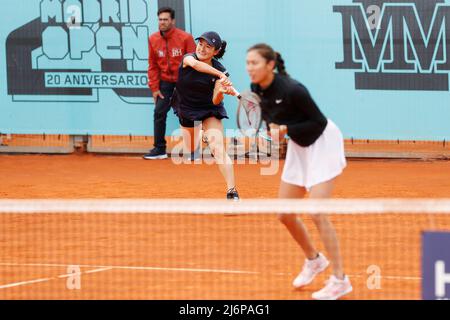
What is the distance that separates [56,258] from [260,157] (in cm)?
674

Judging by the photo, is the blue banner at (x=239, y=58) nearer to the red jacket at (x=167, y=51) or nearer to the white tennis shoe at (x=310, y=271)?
the red jacket at (x=167, y=51)

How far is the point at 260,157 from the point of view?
1512 centimetres

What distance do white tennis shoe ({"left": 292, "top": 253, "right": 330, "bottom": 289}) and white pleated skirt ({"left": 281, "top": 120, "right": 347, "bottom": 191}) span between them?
0.56 metres

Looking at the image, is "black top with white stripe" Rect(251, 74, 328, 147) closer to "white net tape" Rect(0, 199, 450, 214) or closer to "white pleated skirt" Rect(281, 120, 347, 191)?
"white pleated skirt" Rect(281, 120, 347, 191)

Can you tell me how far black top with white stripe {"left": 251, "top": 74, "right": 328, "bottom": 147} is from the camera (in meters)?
7.00

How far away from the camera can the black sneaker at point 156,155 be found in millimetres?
15258

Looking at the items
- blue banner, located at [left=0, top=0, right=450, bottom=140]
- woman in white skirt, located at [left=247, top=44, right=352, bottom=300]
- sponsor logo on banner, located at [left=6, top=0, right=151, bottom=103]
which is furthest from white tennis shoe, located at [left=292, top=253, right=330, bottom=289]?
sponsor logo on banner, located at [left=6, top=0, right=151, bottom=103]

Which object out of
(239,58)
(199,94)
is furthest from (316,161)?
(239,58)

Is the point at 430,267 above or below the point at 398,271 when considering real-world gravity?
above

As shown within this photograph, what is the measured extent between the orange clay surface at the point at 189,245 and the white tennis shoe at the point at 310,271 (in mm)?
77

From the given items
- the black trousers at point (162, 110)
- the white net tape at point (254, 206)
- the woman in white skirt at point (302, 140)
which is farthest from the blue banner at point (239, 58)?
the white net tape at point (254, 206)

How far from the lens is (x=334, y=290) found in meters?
6.95

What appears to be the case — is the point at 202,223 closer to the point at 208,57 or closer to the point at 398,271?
the point at 208,57
